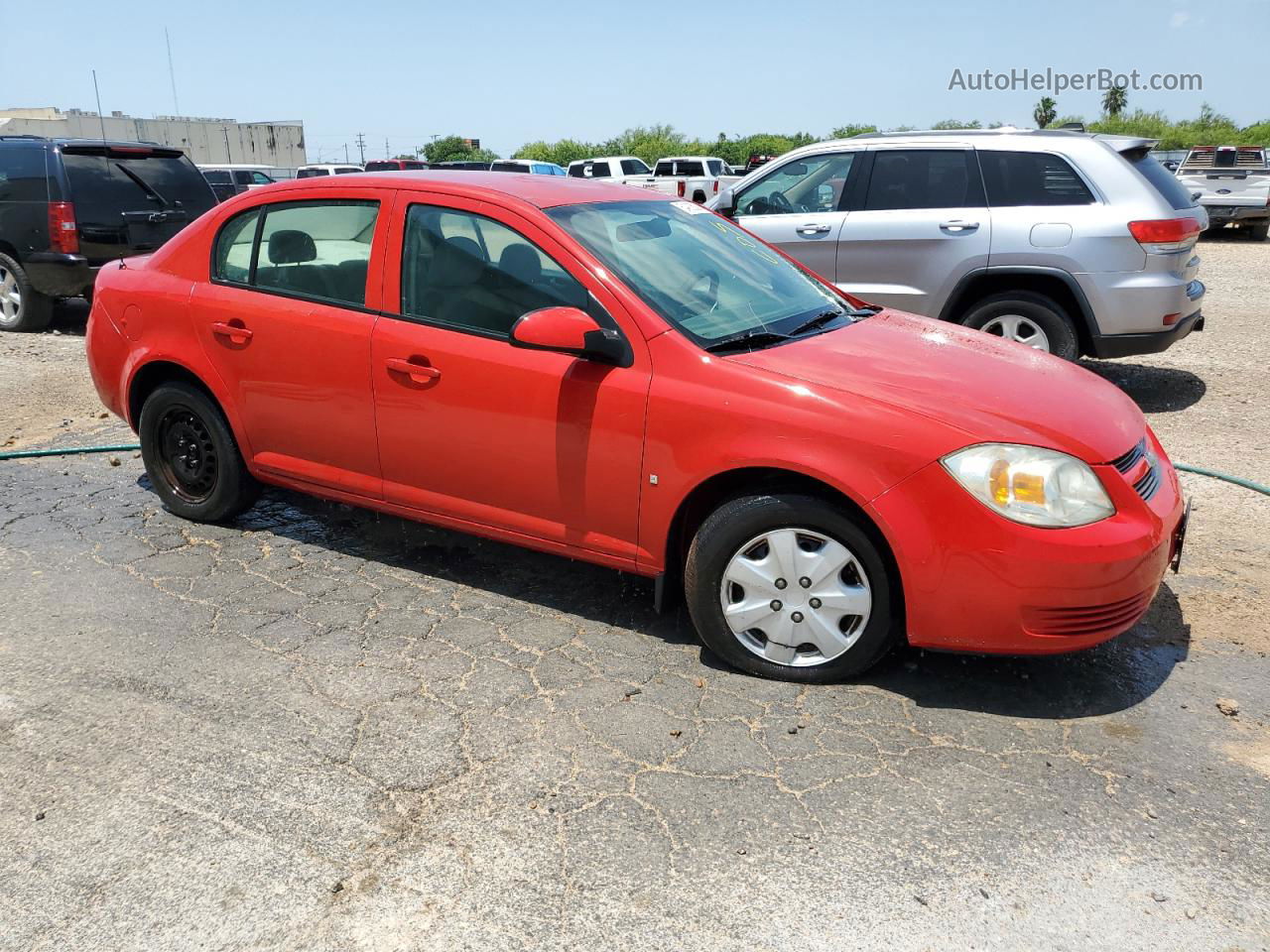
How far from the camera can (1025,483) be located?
3.31 metres

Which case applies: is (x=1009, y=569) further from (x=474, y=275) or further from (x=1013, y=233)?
(x=1013, y=233)

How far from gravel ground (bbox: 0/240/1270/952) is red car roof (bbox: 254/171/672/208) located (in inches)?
63.7

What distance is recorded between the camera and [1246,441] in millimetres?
6789

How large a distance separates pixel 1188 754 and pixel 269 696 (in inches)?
117

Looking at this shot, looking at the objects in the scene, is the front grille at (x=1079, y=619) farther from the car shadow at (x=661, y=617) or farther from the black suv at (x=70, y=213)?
the black suv at (x=70, y=213)

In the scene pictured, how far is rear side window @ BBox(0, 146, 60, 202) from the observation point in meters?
9.70

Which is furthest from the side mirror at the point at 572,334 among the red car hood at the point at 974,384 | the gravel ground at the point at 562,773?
the gravel ground at the point at 562,773

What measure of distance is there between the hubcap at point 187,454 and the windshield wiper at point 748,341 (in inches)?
102

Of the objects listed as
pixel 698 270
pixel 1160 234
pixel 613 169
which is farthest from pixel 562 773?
pixel 613 169

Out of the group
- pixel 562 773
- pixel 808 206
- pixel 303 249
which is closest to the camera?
pixel 562 773

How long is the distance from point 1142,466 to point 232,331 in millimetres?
3709

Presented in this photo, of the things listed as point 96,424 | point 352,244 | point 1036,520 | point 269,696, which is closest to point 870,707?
point 1036,520

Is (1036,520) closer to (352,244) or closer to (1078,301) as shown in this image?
(352,244)

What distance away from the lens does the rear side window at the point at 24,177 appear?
970 cm
